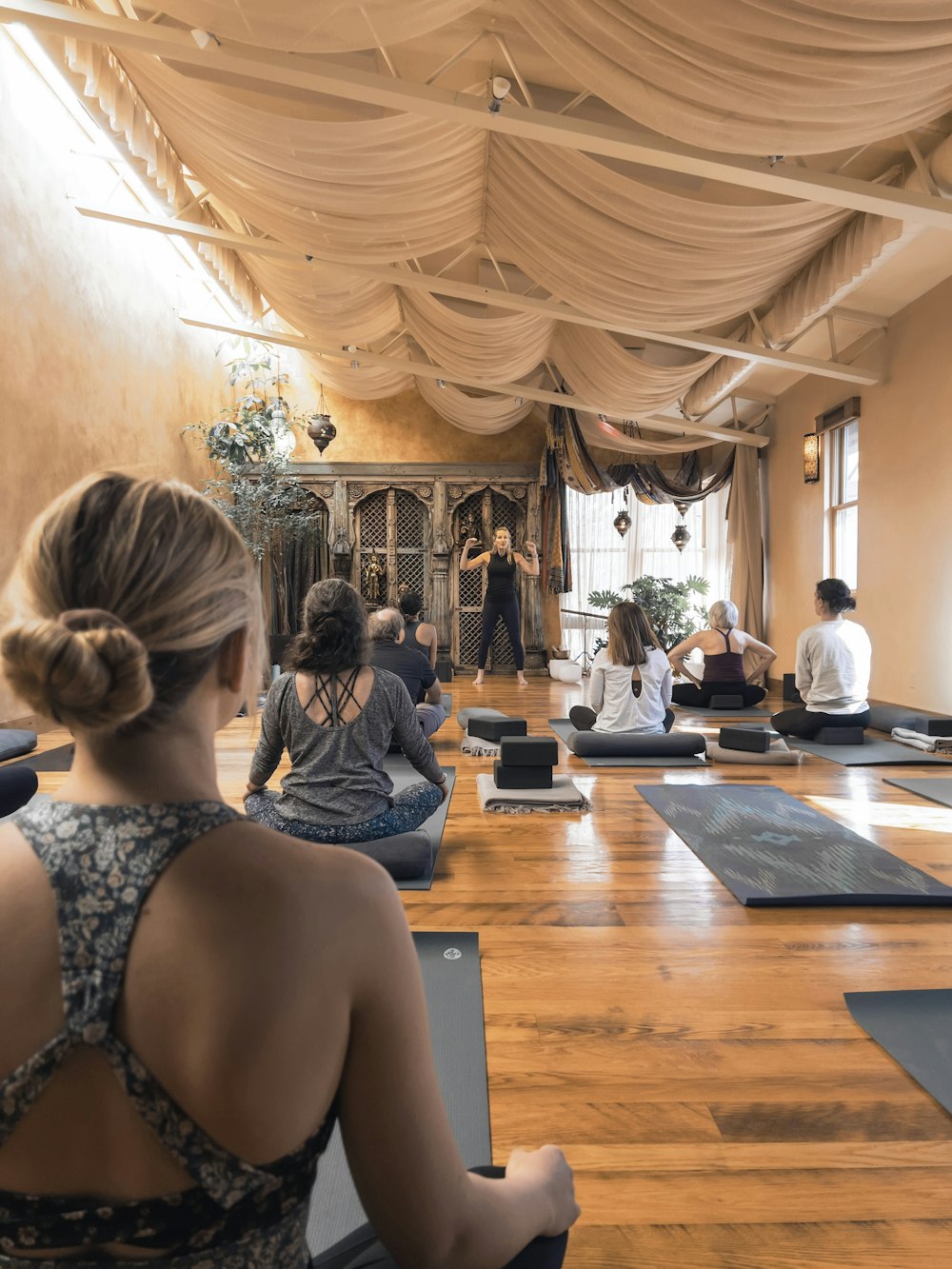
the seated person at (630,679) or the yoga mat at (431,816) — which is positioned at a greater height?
the seated person at (630,679)

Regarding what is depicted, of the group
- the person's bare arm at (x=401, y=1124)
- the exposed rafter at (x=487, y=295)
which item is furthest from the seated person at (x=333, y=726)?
the exposed rafter at (x=487, y=295)

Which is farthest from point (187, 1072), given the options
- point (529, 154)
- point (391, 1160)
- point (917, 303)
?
point (917, 303)

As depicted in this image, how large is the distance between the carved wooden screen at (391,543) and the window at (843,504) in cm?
508

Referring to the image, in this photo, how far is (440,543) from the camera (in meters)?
11.1

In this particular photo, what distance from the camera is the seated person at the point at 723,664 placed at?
7109 millimetres

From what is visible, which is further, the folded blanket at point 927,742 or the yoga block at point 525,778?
the folded blanket at point 927,742

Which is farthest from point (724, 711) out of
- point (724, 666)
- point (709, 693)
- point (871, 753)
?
point (871, 753)

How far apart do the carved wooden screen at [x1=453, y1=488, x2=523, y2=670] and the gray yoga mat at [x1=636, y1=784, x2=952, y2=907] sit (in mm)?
7049

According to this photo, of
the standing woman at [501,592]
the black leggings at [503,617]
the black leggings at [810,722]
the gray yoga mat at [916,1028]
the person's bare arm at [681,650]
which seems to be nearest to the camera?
the gray yoga mat at [916,1028]

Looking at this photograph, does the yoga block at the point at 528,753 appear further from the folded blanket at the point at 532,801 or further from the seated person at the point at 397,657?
A: the seated person at the point at 397,657

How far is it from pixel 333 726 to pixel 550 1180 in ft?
6.46

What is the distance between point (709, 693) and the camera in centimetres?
754

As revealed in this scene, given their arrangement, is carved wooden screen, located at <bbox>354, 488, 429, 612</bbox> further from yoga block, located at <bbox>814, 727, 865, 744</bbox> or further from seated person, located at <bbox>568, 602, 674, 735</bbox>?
yoga block, located at <bbox>814, 727, 865, 744</bbox>

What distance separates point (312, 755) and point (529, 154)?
3.44 m
